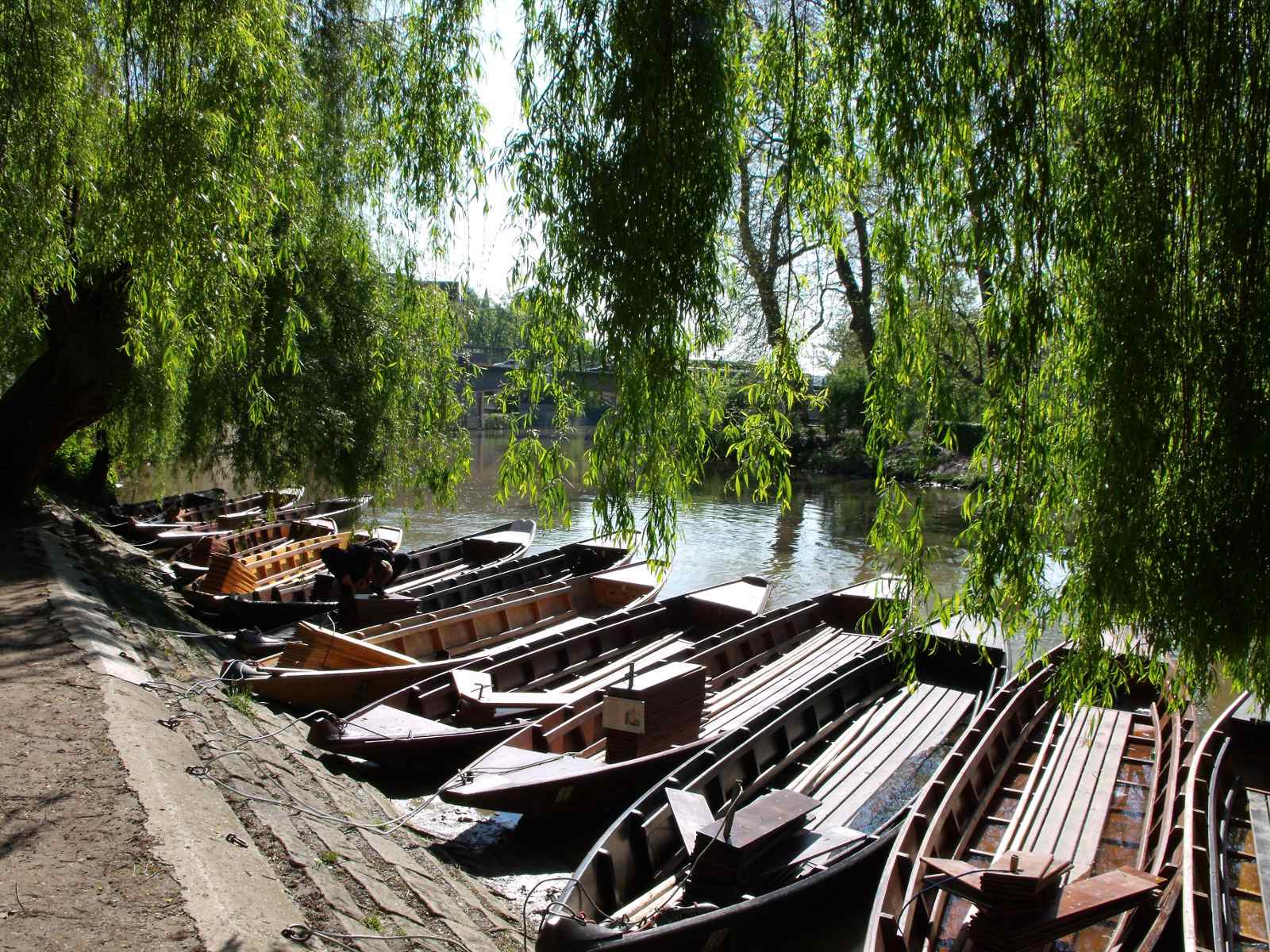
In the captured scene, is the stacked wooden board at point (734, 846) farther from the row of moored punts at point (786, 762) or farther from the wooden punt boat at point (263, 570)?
the wooden punt boat at point (263, 570)

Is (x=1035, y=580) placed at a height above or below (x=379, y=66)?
below

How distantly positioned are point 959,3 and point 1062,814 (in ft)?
17.7

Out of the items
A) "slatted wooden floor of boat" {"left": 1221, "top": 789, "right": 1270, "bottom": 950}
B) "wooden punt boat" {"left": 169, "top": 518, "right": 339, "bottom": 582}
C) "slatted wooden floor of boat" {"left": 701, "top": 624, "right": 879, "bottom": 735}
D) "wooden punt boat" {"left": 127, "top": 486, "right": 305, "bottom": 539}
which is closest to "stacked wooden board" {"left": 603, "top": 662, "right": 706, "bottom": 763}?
"slatted wooden floor of boat" {"left": 701, "top": 624, "right": 879, "bottom": 735}

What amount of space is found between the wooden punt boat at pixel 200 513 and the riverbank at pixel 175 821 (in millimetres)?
8701

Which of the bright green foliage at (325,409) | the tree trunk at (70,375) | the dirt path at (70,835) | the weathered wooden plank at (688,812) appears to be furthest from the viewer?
the bright green foliage at (325,409)

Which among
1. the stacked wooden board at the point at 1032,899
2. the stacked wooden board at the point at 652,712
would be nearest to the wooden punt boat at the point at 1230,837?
the stacked wooden board at the point at 1032,899

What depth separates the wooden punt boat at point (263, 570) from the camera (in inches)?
498

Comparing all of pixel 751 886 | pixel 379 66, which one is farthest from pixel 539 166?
pixel 751 886

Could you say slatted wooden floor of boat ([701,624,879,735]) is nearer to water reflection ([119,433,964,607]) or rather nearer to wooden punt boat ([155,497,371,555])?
water reflection ([119,433,964,607])

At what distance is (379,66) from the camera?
17.3 ft

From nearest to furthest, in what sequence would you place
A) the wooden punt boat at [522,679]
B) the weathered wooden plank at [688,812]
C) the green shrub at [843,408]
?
the weathered wooden plank at [688,812]
the wooden punt boat at [522,679]
the green shrub at [843,408]

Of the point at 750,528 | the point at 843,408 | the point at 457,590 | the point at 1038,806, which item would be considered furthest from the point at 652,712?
the point at 843,408

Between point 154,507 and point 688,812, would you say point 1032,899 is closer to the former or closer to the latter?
point 688,812

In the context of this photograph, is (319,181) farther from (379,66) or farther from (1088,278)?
(1088,278)
